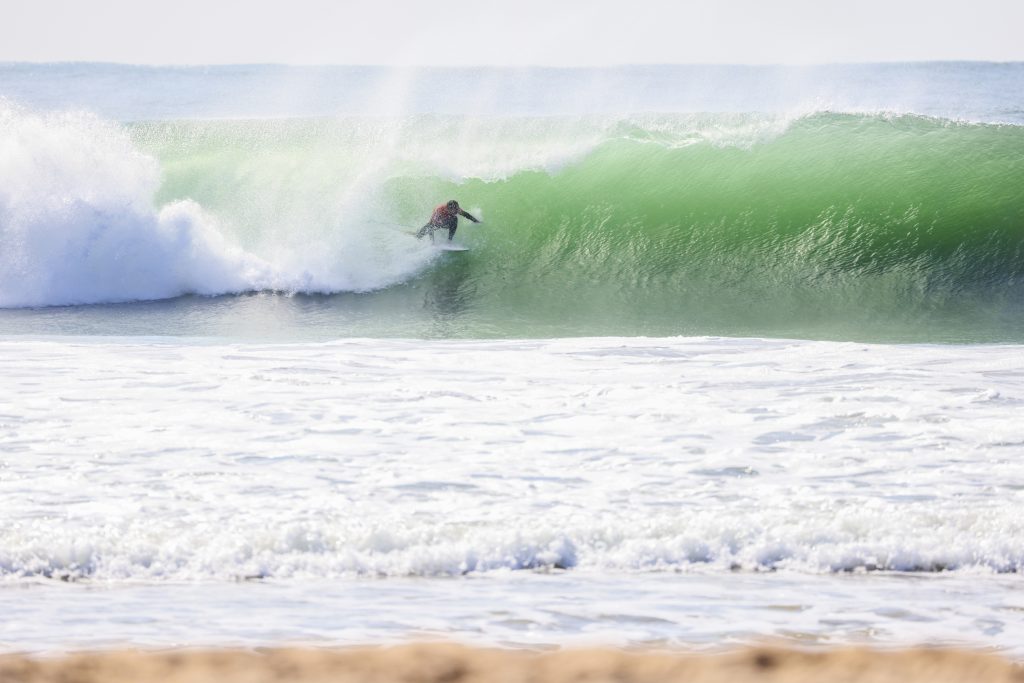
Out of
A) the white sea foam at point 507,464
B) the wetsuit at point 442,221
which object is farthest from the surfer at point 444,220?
the white sea foam at point 507,464

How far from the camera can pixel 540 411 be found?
649 centimetres

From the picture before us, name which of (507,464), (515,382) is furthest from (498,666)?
(515,382)

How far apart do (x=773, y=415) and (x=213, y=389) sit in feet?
10.6

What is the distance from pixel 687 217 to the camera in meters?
14.2

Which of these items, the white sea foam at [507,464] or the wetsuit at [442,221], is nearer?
the white sea foam at [507,464]

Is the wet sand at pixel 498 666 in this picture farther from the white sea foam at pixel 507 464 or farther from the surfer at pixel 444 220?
the surfer at pixel 444 220

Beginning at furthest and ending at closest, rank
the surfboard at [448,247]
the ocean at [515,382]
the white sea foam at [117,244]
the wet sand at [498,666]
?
1. the surfboard at [448,247]
2. the white sea foam at [117,244]
3. the ocean at [515,382]
4. the wet sand at [498,666]

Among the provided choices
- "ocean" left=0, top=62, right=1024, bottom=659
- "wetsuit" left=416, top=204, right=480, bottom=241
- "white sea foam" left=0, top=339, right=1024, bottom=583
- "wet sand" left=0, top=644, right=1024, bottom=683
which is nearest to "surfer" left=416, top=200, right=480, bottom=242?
"wetsuit" left=416, top=204, right=480, bottom=241

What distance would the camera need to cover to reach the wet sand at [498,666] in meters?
2.99

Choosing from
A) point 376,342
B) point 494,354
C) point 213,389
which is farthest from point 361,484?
point 376,342

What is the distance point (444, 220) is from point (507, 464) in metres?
8.49

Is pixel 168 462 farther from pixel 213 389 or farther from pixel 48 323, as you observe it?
pixel 48 323

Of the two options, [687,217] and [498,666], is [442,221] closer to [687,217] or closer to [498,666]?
[687,217]

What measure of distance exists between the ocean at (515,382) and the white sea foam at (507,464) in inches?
0.9
